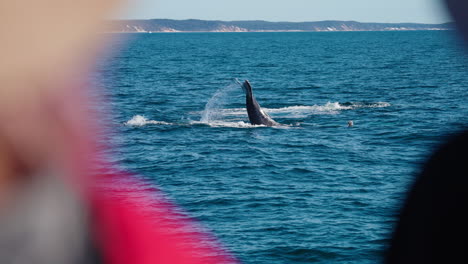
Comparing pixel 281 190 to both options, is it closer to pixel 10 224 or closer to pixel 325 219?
pixel 325 219

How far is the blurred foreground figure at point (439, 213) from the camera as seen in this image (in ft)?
3.19

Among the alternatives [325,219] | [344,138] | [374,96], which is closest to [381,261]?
[325,219]

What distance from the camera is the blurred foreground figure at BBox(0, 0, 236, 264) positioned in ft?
3.21

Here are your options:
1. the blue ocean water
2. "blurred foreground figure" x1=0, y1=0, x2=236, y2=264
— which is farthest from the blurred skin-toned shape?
the blue ocean water

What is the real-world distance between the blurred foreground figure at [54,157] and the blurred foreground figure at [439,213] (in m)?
0.29

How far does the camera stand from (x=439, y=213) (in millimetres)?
991

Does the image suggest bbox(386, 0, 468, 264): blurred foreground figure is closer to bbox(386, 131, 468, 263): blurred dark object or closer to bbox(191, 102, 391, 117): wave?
bbox(386, 131, 468, 263): blurred dark object

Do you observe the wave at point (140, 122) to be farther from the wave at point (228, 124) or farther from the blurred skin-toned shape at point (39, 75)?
the blurred skin-toned shape at point (39, 75)

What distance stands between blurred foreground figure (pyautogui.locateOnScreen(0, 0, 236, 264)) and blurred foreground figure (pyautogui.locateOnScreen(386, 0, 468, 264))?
29 centimetres

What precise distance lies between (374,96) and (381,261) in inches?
2275

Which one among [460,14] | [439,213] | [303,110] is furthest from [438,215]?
[303,110]

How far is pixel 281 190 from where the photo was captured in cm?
2483

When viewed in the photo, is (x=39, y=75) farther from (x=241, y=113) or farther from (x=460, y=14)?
(x=241, y=113)

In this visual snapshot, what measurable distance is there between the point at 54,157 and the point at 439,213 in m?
0.54
